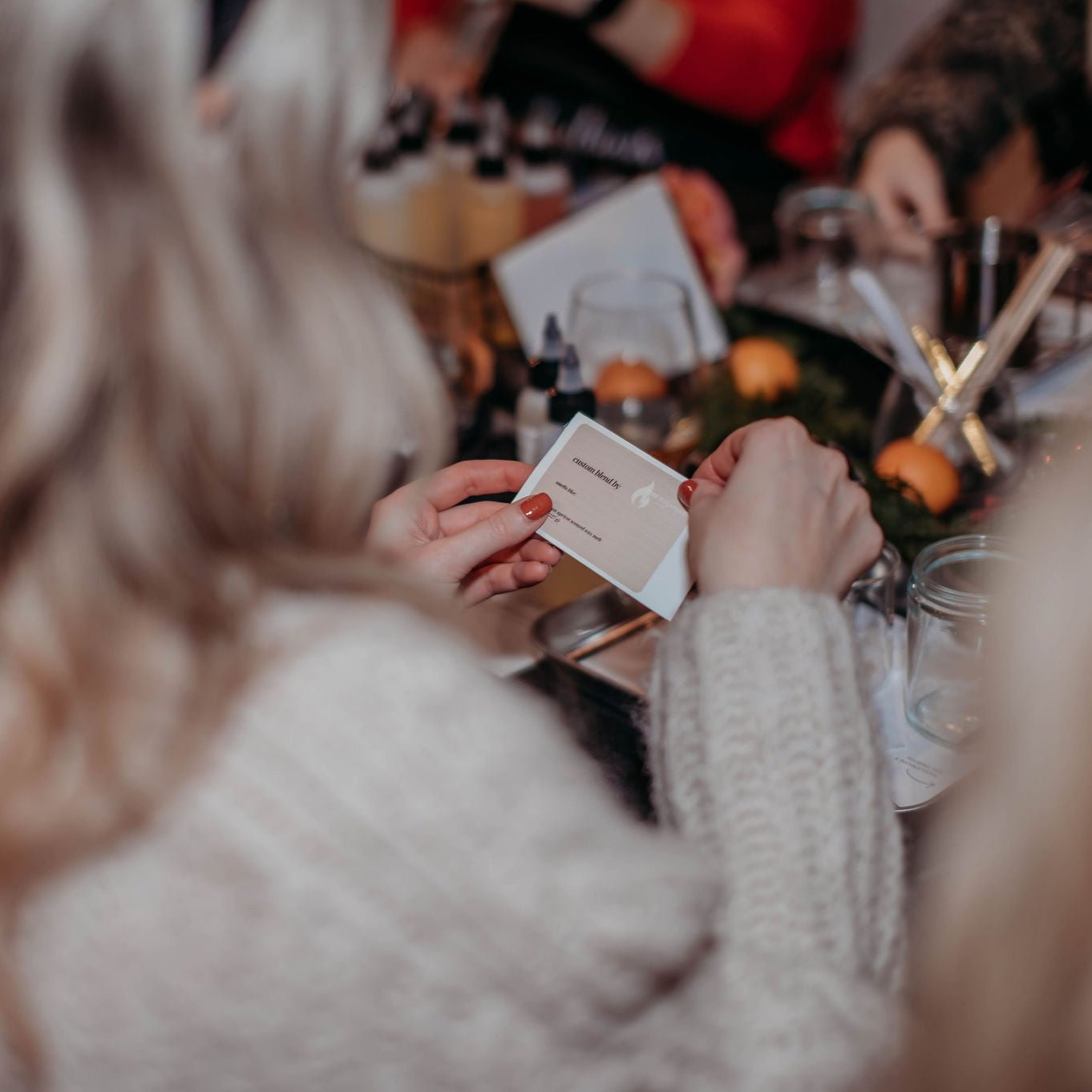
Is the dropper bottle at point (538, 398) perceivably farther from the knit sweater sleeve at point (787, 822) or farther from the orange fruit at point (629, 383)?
the knit sweater sleeve at point (787, 822)

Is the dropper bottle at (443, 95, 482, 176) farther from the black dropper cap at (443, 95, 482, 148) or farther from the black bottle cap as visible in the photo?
the black bottle cap

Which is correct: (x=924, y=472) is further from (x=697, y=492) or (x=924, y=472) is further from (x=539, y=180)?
(x=539, y=180)

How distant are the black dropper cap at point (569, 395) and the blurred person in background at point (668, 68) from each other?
987mm

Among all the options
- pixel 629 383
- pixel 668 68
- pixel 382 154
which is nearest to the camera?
pixel 629 383

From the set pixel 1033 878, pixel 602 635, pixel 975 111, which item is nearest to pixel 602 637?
pixel 602 635

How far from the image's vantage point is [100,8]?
42cm

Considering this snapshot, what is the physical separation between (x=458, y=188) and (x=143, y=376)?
1.13 metres

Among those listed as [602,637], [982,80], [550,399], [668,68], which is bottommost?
[602,637]

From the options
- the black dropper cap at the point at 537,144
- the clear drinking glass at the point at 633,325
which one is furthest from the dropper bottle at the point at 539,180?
the clear drinking glass at the point at 633,325

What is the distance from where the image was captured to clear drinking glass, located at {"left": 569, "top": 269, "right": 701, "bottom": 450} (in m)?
1.18

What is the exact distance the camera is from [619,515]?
0.76 meters

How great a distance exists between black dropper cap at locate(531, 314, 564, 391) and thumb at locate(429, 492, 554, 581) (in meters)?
0.27

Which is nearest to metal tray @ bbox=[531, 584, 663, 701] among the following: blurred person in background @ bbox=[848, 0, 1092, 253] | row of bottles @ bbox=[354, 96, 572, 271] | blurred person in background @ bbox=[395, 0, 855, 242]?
row of bottles @ bbox=[354, 96, 572, 271]

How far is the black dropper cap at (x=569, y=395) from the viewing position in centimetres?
101
